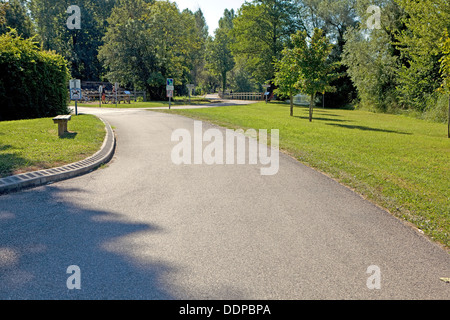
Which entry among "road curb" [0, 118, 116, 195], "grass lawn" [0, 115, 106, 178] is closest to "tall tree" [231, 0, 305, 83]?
"grass lawn" [0, 115, 106, 178]

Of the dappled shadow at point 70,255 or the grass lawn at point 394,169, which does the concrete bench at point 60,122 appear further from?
the grass lawn at point 394,169

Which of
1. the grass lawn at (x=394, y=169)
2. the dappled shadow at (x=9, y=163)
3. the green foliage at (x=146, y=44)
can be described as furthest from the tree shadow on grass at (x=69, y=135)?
the green foliage at (x=146, y=44)

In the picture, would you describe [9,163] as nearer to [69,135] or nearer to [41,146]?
[41,146]

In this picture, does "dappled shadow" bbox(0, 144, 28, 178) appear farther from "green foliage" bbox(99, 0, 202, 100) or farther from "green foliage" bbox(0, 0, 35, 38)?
"green foliage" bbox(0, 0, 35, 38)

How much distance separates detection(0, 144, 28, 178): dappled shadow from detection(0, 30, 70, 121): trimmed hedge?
Answer: 9712 millimetres

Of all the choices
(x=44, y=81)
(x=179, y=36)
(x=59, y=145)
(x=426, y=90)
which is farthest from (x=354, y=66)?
(x=59, y=145)

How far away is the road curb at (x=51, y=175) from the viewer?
6.51 metres

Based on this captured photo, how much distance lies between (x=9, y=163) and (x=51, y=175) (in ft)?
4.20

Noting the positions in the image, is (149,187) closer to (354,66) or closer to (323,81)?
(323,81)

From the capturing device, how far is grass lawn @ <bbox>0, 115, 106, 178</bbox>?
7.91m

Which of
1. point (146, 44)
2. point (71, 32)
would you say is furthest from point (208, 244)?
point (71, 32)

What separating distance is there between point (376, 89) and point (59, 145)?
123 feet

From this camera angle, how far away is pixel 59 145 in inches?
405

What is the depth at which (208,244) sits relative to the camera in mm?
4465
